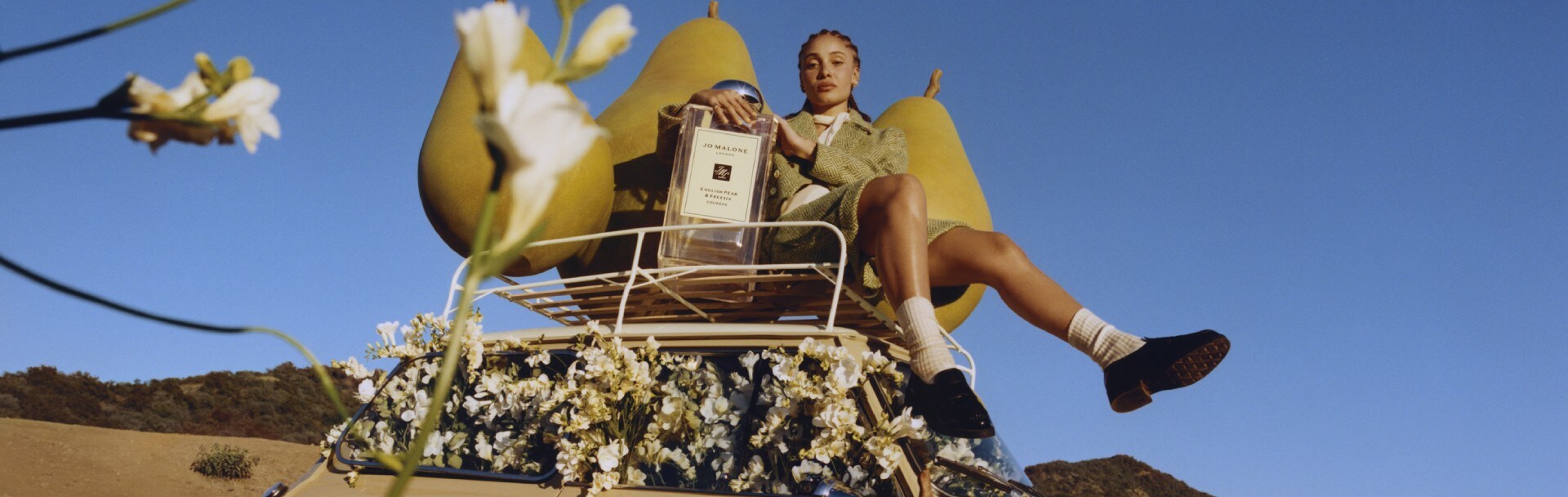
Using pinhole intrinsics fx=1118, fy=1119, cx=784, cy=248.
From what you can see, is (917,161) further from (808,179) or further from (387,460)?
(387,460)

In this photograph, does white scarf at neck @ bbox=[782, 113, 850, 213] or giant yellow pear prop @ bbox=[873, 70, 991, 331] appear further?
giant yellow pear prop @ bbox=[873, 70, 991, 331]

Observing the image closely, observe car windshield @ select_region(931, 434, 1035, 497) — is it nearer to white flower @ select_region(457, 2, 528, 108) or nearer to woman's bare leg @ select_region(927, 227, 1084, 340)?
woman's bare leg @ select_region(927, 227, 1084, 340)

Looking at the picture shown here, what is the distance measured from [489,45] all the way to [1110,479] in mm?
19760

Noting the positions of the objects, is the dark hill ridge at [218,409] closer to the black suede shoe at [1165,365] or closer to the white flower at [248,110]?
the black suede shoe at [1165,365]

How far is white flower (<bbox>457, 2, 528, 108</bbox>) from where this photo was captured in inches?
18.2

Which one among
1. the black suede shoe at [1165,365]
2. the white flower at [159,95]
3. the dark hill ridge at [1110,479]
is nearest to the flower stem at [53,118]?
the white flower at [159,95]

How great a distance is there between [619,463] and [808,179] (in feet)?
5.30

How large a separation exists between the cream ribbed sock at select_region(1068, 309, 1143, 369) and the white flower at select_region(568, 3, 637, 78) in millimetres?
2766

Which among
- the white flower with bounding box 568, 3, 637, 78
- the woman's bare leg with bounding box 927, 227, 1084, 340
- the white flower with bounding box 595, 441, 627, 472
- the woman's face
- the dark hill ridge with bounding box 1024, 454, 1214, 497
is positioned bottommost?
the white flower with bounding box 568, 3, 637, 78

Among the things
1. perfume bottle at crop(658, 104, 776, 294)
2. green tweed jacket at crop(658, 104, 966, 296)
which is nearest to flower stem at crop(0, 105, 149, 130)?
green tweed jacket at crop(658, 104, 966, 296)

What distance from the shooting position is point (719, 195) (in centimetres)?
408

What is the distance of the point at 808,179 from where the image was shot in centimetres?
435

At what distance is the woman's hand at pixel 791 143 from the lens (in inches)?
166

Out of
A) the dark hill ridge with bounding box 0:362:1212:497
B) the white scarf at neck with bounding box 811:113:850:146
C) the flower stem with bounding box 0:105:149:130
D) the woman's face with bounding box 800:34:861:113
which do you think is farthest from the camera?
the dark hill ridge with bounding box 0:362:1212:497
